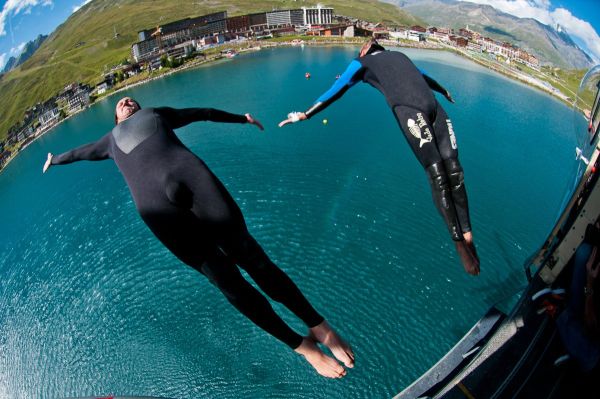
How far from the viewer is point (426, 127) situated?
3.73 meters

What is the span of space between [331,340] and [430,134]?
7.84ft

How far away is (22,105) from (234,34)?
53.3m

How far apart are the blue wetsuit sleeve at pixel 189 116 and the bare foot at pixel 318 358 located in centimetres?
248

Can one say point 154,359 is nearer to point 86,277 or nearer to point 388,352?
point 86,277

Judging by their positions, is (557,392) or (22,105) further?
(22,105)

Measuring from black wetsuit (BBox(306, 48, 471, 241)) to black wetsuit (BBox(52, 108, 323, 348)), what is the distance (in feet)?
6.38

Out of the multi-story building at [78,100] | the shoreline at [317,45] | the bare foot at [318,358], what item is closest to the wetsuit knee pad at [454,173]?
the bare foot at [318,358]

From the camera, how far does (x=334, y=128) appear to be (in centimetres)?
2452

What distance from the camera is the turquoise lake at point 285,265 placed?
945 cm

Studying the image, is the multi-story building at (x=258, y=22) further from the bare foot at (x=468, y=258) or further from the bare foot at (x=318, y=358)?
the bare foot at (x=318, y=358)

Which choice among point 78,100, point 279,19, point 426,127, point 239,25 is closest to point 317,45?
point 279,19

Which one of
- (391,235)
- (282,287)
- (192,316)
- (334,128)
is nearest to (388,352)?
(391,235)

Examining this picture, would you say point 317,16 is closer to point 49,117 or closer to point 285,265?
point 49,117

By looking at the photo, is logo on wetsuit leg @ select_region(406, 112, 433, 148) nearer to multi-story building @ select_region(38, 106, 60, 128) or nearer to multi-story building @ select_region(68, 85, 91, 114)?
multi-story building @ select_region(38, 106, 60, 128)
